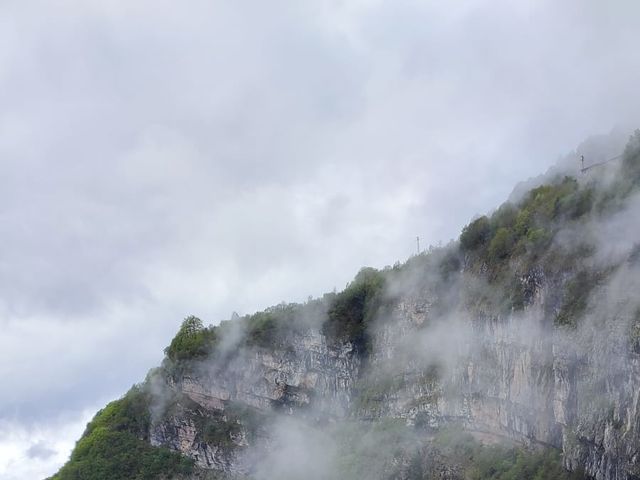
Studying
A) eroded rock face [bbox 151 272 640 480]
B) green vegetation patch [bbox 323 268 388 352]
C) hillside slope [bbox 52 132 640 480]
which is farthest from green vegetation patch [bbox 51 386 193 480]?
green vegetation patch [bbox 323 268 388 352]

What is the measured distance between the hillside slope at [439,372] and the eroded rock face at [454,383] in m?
0.20

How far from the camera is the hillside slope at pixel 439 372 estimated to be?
3693 inches

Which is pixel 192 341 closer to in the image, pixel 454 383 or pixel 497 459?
pixel 454 383

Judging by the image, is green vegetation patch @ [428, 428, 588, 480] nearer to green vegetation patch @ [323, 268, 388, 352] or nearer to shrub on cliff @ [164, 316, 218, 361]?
green vegetation patch @ [323, 268, 388, 352]

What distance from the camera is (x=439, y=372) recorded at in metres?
122

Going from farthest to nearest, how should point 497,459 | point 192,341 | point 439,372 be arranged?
point 192,341 → point 439,372 → point 497,459

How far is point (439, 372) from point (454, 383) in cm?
391

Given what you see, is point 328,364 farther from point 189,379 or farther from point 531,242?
point 531,242

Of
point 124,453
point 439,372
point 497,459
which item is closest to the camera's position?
point 497,459

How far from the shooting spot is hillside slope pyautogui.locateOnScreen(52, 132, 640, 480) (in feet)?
308

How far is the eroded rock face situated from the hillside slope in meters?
0.20

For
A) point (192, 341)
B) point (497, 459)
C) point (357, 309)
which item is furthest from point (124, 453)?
point (497, 459)

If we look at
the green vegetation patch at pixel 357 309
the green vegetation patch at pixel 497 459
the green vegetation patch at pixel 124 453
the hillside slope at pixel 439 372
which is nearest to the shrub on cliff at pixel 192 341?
the hillside slope at pixel 439 372

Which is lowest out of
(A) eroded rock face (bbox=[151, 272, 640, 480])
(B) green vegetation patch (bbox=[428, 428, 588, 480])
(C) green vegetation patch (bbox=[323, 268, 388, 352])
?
(B) green vegetation patch (bbox=[428, 428, 588, 480])
